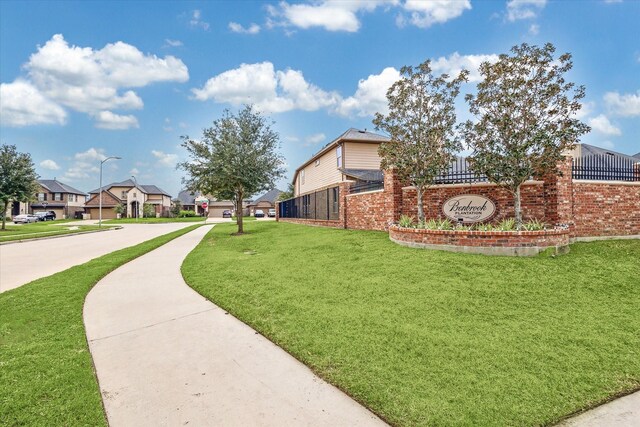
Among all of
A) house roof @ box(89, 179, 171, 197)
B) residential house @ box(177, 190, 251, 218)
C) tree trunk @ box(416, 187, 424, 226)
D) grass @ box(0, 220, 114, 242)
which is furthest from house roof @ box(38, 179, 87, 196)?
tree trunk @ box(416, 187, 424, 226)

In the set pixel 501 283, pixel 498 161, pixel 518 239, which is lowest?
pixel 501 283

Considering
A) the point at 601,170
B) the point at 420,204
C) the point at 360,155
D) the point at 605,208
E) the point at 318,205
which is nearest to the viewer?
the point at 605,208

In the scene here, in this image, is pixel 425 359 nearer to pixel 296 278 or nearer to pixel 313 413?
pixel 313 413

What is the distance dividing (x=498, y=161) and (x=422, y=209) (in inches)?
122

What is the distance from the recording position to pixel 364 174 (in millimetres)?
21766

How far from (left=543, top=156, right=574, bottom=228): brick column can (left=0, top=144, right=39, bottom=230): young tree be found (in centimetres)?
3734

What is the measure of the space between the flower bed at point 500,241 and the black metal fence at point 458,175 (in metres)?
3.02

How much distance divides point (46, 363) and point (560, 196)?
39.5 ft

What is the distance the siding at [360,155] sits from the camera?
22953 mm

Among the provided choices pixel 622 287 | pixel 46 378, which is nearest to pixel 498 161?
pixel 622 287

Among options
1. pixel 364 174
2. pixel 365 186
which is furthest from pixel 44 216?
pixel 365 186

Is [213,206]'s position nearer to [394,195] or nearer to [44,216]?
[44,216]

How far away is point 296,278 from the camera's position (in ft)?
23.0

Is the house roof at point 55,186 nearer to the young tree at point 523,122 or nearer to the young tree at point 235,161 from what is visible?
the young tree at point 235,161
